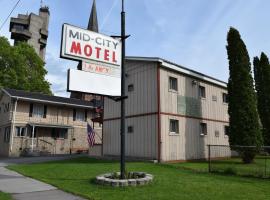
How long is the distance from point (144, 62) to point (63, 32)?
965cm

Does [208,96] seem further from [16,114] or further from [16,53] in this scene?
[16,53]

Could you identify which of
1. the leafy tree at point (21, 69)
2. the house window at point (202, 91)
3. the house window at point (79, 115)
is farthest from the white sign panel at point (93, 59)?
the leafy tree at point (21, 69)

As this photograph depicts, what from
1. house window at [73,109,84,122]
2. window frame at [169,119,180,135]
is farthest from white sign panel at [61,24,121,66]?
house window at [73,109,84,122]

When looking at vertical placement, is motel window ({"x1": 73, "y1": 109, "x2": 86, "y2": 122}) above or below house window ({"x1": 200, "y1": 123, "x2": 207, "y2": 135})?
above

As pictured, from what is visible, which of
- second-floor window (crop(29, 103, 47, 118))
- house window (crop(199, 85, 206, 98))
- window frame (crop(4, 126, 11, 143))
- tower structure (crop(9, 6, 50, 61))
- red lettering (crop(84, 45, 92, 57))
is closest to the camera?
red lettering (crop(84, 45, 92, 57))

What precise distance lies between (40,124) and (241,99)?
822 inches

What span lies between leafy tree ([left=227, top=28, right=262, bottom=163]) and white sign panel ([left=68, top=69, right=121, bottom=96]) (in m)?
10.8

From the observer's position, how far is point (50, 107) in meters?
33.6

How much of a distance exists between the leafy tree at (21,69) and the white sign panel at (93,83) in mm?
35719

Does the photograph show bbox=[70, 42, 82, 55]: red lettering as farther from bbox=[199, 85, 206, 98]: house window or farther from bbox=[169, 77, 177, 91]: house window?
bbox=[199, 85, 206, 98]: house window

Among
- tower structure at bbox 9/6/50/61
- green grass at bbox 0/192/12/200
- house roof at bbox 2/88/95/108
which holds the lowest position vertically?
green grass at bbox 0/192/12/200

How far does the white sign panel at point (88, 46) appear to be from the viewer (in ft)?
33.9

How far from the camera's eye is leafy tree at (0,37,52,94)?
42906mm

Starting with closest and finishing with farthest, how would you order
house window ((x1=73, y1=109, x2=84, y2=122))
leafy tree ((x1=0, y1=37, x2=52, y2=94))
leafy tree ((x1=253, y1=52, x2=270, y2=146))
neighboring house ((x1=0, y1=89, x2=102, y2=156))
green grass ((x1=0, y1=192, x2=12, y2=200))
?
green grass ((x1=0, y1=192, x2=12, y2=200)) < leafy tree ((x1=253, y1=52, x2=270, y2=146)) < neighboring house ((x1=0, y1=89, x2=102, y2=156)) < house window ((x1=73, y1=109, x2=84, y2=122)) < leafy tree ((x1=0, y1=37, x2=52, y2=94))
